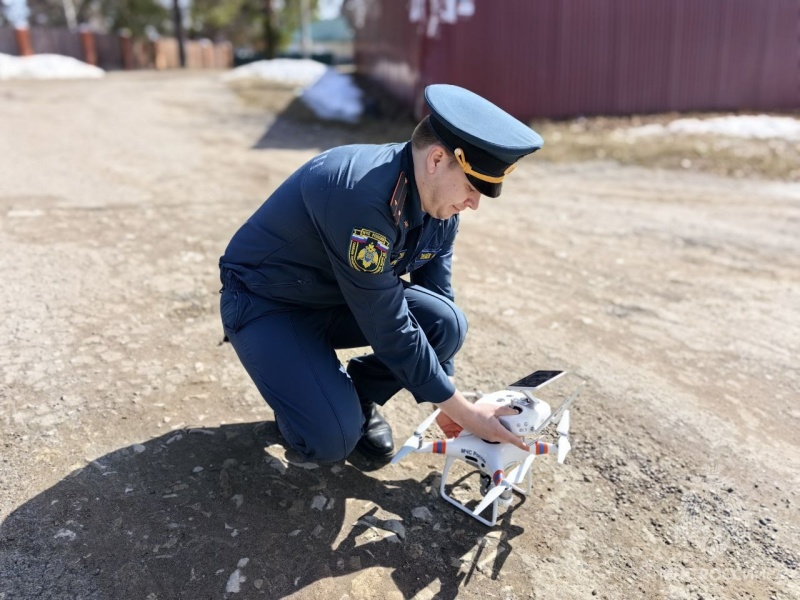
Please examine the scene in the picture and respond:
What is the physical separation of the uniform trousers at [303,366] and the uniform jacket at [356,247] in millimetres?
67

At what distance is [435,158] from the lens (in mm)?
2002

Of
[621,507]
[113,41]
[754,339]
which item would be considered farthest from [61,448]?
[113,41]

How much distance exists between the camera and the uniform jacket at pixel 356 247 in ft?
6.63

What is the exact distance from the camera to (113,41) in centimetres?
2486

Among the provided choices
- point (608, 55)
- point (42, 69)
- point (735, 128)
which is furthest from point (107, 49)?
point (735, 128)

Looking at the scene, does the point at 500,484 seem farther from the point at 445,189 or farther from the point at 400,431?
the point at 445,189

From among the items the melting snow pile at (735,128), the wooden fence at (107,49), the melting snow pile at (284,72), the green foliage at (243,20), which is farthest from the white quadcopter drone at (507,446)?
the green foliage at (243,20)

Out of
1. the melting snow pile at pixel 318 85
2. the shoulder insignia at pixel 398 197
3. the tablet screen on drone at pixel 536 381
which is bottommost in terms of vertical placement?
the tablet screen on drone at pixel 536 381

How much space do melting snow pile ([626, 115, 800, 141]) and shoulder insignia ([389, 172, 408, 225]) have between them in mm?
8895

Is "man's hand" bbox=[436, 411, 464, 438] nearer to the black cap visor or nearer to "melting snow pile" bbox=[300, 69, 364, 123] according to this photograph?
the black cap visor

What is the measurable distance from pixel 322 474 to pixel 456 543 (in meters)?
0.58

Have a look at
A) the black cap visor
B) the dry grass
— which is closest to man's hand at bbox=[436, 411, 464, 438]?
the black cap visor

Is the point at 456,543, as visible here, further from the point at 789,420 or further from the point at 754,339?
the point at 754,339

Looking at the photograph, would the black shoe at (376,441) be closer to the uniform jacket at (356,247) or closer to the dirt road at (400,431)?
the dirt road at (400,431)
